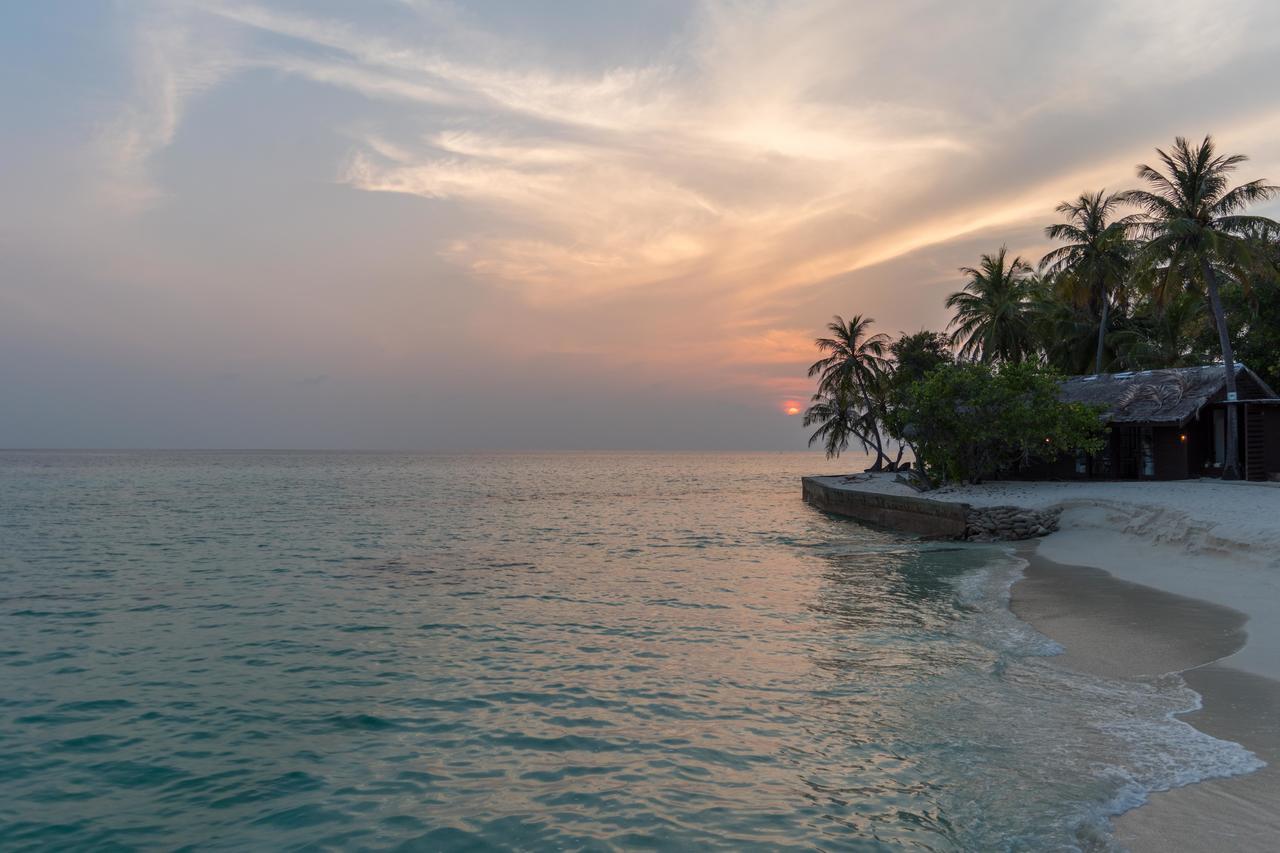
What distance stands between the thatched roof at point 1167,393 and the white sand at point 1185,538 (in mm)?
2655

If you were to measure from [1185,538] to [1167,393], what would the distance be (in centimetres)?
A: 1518

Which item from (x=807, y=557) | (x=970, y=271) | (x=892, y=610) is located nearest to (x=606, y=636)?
(x=892, y=610)

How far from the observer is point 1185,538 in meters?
17.9

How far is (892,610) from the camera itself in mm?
14250

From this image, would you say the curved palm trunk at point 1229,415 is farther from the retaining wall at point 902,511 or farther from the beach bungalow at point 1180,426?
the retaining wall at point 902,511

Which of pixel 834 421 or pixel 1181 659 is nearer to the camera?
pixel 1181 659

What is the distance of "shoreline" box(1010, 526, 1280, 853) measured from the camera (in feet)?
18.0

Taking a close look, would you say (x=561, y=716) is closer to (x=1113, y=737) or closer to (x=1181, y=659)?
(x=1113, y=737)

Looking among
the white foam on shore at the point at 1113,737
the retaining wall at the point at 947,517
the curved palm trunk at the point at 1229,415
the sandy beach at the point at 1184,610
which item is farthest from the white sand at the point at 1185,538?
the white foam on shore at the point at 1113,737

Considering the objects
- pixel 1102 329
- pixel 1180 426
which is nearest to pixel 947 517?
pixel 1180 426

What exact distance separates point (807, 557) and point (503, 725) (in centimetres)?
1515

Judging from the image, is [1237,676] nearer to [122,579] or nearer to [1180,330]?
[122,579]

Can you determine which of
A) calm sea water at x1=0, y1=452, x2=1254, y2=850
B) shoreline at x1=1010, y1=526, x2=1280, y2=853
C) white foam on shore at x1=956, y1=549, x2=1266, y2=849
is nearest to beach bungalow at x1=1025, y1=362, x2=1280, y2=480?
shoreline at x1=1010, y1=526, x2=1280, y2=853

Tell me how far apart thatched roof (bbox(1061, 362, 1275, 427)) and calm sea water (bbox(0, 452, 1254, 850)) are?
1550cm
